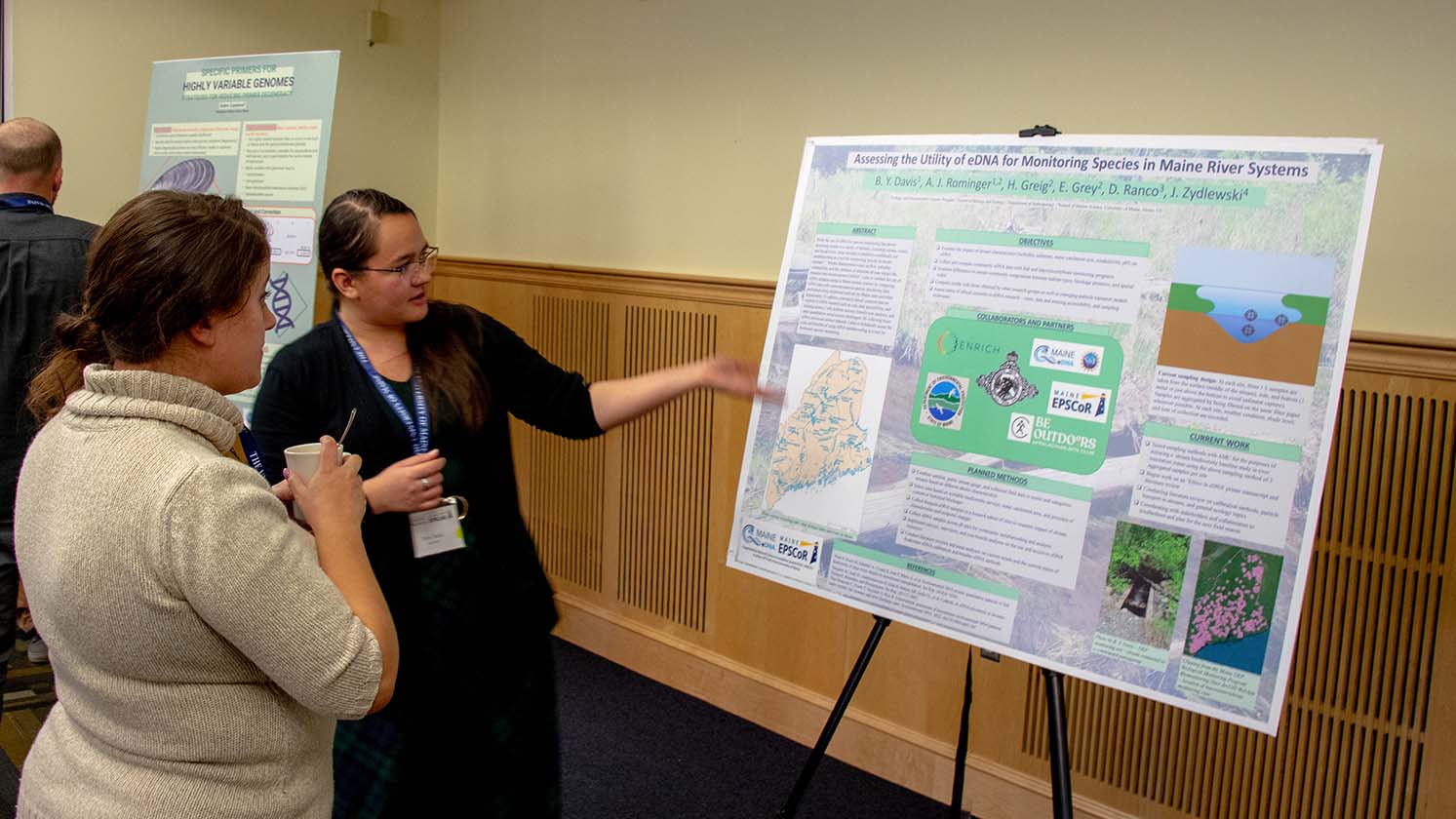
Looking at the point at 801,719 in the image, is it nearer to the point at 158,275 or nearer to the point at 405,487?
the point at 405,487

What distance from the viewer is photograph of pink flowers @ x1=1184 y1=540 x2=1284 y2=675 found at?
1.51 m

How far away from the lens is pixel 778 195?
3102mm

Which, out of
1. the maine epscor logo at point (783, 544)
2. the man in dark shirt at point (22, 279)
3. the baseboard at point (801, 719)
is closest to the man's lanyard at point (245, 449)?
the maine epscor logo at point (783, 544)

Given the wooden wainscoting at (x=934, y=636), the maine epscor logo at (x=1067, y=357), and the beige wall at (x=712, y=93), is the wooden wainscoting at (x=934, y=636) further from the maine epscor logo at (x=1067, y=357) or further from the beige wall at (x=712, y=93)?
the maine epscor logo at (x=1067, y=357)

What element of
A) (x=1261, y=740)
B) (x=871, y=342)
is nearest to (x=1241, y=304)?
(x=871, y=342)

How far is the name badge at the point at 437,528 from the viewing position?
1.70 meters

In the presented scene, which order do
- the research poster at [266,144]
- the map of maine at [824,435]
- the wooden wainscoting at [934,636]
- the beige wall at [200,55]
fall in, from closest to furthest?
1. the map of maine at [824,435]
2. the wooden wainscoting at [934,636]
3. the research poster at [266,144]
4. the beige wall at [200,55]

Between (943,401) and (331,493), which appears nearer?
(331,493)

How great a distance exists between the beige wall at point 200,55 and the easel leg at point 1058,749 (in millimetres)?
3464

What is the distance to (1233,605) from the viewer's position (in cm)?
154

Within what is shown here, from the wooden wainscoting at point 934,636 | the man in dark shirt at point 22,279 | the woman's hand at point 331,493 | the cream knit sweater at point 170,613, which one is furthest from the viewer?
the man in dark shirt at point 22,279

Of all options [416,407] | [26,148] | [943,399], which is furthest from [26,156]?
[943,399]

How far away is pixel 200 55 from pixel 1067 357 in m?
3.44

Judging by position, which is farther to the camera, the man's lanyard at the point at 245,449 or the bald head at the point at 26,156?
the bald head at the point at 26,156
